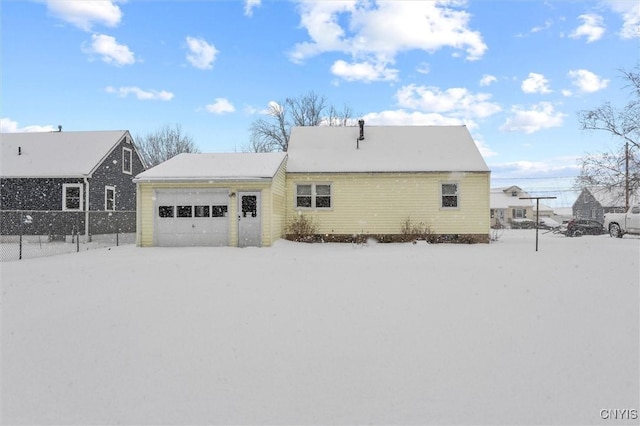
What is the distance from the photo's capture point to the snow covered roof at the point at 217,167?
16.1 m

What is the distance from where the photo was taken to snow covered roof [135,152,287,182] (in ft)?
53.0

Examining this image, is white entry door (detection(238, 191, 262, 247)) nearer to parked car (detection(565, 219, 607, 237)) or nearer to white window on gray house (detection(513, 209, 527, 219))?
parked car (detection(565, 219, 607, 237))

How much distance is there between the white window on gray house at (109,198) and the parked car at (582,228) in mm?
30487

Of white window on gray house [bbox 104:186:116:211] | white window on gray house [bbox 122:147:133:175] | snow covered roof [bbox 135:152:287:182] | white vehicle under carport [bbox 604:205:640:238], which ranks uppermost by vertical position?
white window on gray house [bbox 122:147:133:175]

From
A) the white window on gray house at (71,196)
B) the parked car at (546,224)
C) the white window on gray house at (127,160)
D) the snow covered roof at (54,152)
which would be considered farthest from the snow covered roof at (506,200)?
the white window on gray house at (71,196)

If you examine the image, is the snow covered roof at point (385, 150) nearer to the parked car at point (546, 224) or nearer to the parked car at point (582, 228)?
the parked car at point (582, 228)

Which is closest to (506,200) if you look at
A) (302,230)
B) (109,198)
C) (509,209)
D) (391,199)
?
(509,209)

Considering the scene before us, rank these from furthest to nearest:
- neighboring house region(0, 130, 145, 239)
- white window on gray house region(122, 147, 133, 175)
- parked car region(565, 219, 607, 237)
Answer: parked car region(565, 219, 607, 237)
white window on gray house region(122, 147, 133, 175)
neighboring house region(0, 130, 145, 239)

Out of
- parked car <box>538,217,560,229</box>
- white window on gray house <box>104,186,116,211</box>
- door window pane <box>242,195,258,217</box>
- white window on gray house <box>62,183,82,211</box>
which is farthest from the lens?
parked car <box>538,217,560,229</box>

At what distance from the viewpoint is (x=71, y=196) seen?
21719 millimetres

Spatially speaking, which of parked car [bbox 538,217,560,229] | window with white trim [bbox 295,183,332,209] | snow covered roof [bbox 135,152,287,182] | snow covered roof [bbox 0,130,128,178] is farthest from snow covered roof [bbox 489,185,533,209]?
→ snow covered roof [bbox 0,130,128,178]

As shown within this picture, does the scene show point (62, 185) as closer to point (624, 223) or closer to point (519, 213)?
point (624, 223)

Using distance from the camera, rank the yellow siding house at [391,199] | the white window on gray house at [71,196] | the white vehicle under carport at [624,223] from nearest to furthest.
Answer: the yellow siding house at [391,199]
the white window on gray house at [71,196]
the white vehicle under carport at [624,223]

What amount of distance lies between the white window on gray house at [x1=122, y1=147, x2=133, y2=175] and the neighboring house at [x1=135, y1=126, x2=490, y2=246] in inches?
325
